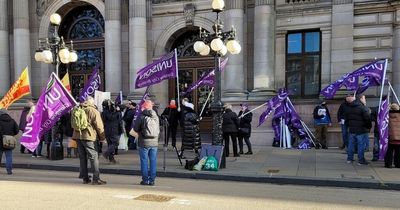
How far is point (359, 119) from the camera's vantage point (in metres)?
12.1

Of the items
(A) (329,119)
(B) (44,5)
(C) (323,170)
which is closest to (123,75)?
(B) (44,5)

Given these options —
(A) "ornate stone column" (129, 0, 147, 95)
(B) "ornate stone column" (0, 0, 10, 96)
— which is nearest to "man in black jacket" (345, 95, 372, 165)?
(A) "ornate stone column" (129, 0, 147, 95)

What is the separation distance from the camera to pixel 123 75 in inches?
784

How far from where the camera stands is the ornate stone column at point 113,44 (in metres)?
19.5

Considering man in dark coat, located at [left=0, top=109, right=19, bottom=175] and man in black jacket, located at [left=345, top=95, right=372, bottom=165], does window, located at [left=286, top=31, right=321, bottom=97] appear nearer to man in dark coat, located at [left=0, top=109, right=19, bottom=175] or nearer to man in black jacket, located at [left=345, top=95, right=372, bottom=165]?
man in black jacket, located at [left=345, top=95, right=372, bottom=165]

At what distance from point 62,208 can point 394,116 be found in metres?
8.97

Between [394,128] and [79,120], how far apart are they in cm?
825

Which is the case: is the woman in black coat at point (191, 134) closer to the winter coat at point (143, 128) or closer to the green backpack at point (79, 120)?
the winter coat at point (143, 128)

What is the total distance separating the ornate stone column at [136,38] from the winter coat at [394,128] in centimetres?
1080

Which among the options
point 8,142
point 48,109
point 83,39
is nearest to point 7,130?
point 8,142

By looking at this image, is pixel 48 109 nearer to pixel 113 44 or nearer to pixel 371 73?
pixel 113 44

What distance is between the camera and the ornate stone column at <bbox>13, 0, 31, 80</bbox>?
21.1 metres

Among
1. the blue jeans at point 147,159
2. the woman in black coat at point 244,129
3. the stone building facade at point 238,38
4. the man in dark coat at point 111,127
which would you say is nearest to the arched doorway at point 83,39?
the stone building facade at point 238,38

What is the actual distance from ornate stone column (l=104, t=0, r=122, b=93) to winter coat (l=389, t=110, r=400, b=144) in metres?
11.9
